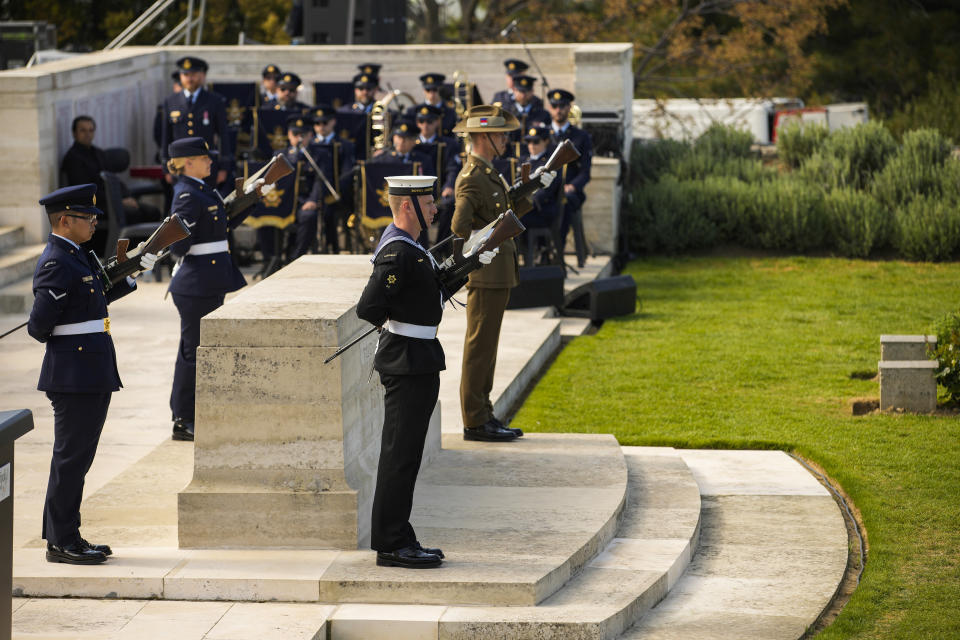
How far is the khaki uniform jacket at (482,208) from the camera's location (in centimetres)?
958

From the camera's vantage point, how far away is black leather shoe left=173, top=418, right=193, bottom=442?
975 centimetres

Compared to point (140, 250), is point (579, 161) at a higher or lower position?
higher

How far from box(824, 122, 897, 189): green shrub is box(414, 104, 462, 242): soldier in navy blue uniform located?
609cm

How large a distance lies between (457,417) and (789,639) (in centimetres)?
398

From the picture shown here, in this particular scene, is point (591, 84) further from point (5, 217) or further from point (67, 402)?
point (67, 402)

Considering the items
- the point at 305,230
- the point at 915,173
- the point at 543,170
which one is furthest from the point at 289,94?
the point at 543,170

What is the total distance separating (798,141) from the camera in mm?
21703

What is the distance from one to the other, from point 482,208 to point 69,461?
131 inches

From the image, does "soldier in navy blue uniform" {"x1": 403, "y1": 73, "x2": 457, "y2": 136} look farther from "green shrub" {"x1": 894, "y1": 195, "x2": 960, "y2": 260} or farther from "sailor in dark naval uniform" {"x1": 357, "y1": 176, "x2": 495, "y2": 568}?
"sailor in dark naval uniform" {"x1": 357, "y1": 176, "x2": 495, "y2": 568}

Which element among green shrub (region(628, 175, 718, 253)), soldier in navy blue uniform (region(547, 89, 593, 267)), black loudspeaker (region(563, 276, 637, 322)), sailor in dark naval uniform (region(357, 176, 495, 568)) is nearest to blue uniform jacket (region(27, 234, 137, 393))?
sailor in dark naval uniform (region(357, 176, 495, 568))

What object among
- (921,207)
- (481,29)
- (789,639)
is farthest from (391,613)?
(481,29)

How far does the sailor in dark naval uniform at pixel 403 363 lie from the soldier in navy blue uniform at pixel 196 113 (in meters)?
10.3

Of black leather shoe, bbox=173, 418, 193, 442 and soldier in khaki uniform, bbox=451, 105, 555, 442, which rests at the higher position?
soldier in khaki uniform, bbox=451, 105, 555, 442

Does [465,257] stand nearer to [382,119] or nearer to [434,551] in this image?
[434,551]
